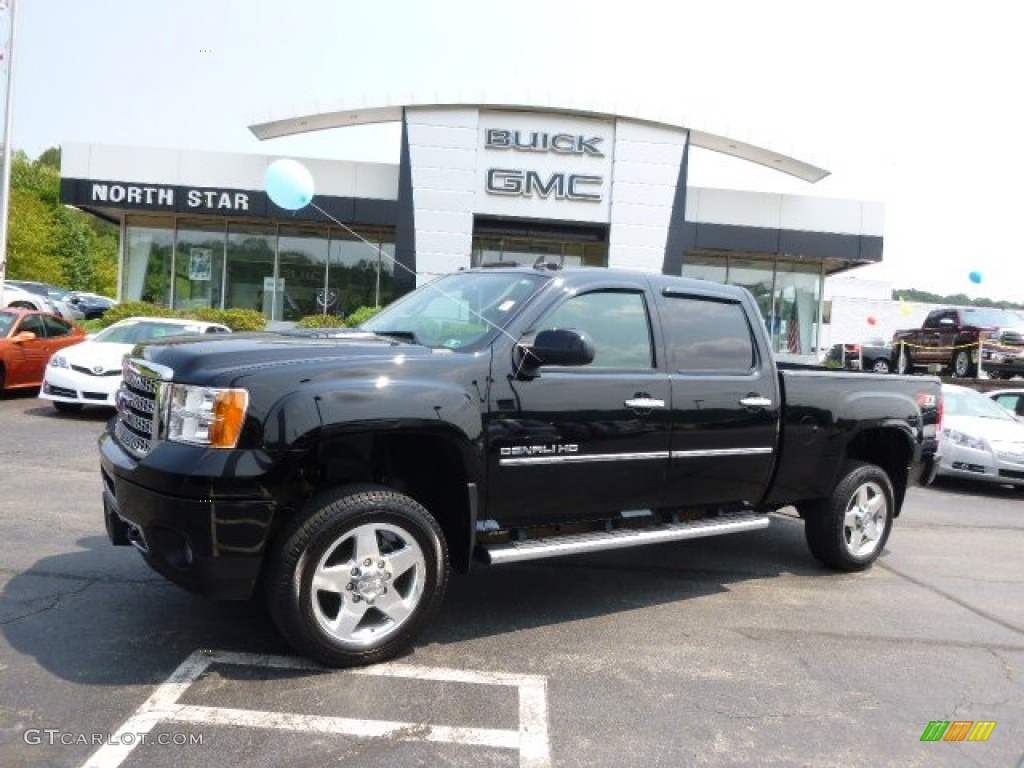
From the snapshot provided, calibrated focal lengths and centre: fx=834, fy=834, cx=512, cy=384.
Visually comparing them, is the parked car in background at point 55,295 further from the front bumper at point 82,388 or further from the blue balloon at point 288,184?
the blue balloon at point 288,184

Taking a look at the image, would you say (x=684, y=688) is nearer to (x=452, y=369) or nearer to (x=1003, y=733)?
(x=1003, y=733)

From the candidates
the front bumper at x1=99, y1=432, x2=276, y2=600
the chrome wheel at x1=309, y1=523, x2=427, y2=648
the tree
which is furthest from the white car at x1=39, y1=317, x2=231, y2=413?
the tree

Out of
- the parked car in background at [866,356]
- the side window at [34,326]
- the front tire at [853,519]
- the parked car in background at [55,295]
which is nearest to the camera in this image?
the front tire at [853,519]

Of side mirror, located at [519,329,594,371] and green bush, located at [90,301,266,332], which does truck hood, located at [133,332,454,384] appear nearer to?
side mirror, located at [519,329,594,371]

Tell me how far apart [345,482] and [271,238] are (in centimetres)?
2143

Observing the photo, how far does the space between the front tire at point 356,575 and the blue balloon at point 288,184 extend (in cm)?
239

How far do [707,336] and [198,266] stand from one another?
21916 mm

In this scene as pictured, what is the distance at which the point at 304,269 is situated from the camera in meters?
24.2

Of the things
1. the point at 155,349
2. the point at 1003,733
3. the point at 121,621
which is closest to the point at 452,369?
the point at 155,349

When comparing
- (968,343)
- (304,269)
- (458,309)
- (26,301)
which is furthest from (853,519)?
(26,301)

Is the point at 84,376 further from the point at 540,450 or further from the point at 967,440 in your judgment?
the point at 967,440

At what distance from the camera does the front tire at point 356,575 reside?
3678 millimetres

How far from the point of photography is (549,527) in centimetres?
461

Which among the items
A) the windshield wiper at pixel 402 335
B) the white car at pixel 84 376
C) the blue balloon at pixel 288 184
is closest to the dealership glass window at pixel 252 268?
the white car at pixel 84 376
